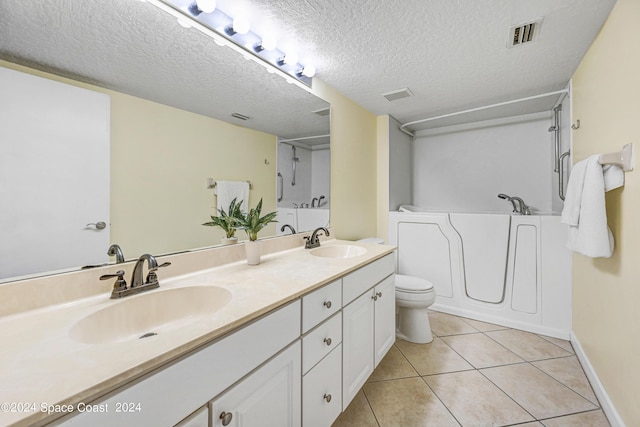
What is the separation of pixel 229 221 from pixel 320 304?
2.16 feet

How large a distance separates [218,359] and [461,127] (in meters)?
3.56

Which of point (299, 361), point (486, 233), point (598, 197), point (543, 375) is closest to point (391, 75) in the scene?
point (598, 197)

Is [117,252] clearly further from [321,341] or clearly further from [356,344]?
[356,344]

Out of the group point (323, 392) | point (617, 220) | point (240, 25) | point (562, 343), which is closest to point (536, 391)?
point (562, 343)

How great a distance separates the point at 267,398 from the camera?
2.72ft

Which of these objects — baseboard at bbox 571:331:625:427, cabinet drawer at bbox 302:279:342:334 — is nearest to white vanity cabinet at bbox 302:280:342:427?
cabinet drawer at bbox 302:279:342:334

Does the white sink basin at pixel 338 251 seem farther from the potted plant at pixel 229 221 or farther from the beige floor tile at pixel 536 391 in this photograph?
the beige floor tile at pixel 536 391

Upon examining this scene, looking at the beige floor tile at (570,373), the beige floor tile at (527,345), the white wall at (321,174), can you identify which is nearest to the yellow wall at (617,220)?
the beige floor tile at (570,373)

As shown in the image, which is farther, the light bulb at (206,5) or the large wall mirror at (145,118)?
the light bulb at (206,5)

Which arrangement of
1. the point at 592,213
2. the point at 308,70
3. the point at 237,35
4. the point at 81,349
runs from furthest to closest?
the point at 308,70 < the point at 237,35 < the point at 592,213 < the point at 81,349

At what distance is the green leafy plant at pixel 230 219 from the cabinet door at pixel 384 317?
0.92 m

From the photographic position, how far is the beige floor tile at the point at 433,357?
1.77m

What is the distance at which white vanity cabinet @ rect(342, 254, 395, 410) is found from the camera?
1293 mm

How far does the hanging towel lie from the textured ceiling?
827mm
